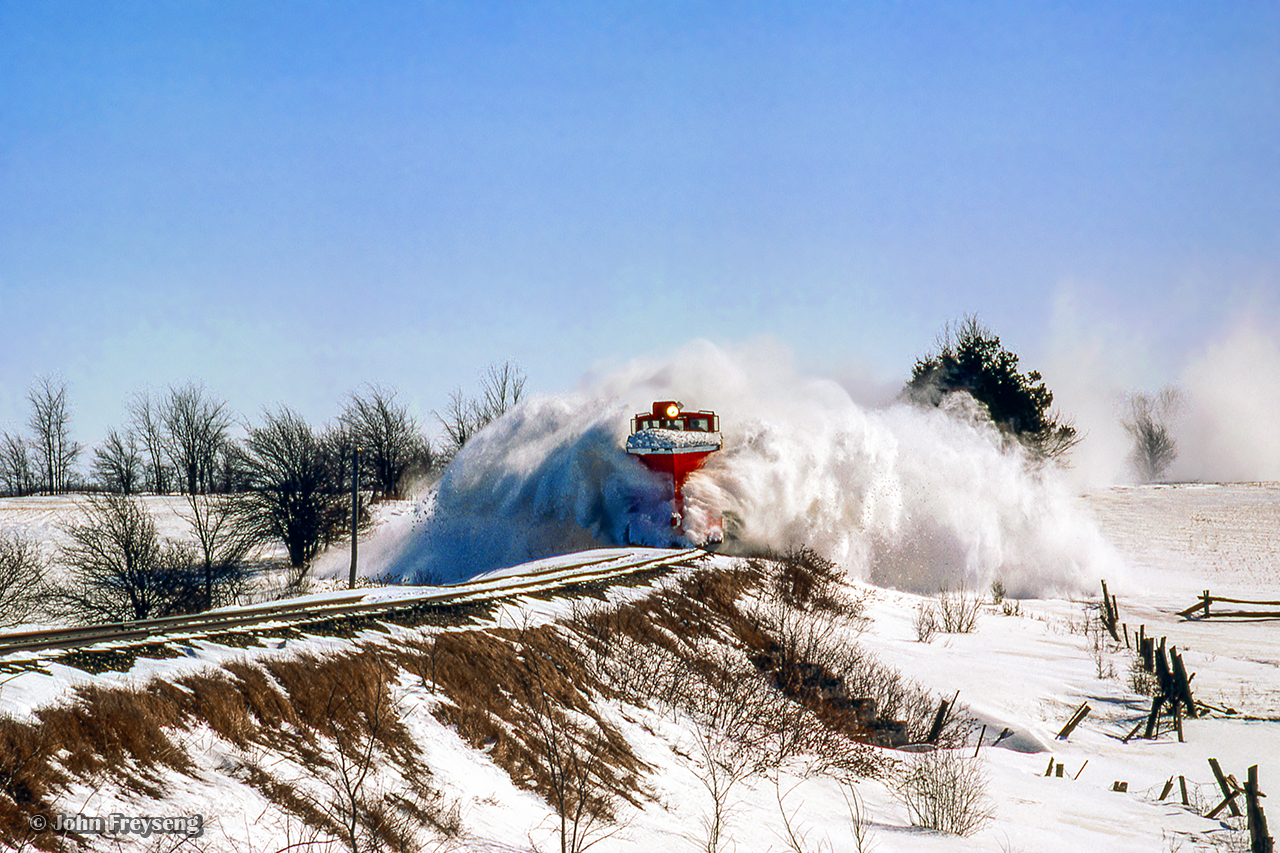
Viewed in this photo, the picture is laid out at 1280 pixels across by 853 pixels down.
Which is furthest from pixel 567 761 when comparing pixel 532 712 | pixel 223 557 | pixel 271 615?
pixel 223 557

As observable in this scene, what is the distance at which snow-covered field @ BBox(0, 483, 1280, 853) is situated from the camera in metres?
8.14

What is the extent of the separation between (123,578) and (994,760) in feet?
110

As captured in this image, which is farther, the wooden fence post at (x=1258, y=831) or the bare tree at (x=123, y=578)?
the bare tree at (x=123, y=578)

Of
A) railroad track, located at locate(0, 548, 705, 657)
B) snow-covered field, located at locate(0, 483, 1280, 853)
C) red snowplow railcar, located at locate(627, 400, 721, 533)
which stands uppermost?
red snowplow railcar, located at locate(627, 400, 721, 533)

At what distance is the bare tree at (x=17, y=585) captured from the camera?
33219 mm

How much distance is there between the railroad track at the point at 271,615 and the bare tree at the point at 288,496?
28495 millimetres

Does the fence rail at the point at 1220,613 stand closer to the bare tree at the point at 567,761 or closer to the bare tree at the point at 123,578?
the bare tree at the point at 567,761

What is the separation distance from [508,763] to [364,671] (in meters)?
2.12

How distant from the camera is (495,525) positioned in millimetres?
36312


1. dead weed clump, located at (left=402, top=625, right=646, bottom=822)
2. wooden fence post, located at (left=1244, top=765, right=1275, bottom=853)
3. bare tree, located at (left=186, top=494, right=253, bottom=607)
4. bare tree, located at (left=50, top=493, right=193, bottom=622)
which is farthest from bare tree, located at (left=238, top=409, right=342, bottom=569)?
wooden fence post, located at (left=1244, top=765, right=1275, bottom=853)

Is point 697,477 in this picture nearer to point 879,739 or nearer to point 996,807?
Answer: point 879,739

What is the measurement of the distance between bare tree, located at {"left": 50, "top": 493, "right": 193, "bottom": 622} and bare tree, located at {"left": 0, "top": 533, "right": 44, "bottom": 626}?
982 millimetres

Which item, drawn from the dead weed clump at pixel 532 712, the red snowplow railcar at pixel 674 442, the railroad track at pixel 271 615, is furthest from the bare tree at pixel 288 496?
the dead weed clump at pixel 532 712

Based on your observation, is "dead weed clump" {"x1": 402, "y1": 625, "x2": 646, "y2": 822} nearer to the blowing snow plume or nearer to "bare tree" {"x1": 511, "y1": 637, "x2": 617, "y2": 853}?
"bare tree" {"x1": 511, "y1": 637, "x2": 617, "y2": 853}
